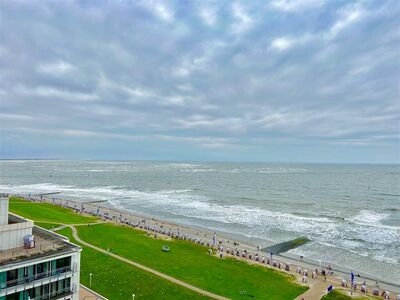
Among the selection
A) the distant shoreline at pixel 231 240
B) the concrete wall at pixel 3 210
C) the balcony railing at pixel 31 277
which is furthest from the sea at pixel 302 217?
the concrete wall at pixel 3 210

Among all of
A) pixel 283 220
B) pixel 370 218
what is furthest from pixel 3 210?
pixel 370 218

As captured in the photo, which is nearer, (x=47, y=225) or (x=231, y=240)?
(x=47, y=225)

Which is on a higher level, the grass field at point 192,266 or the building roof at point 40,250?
the building roof at point 40,250

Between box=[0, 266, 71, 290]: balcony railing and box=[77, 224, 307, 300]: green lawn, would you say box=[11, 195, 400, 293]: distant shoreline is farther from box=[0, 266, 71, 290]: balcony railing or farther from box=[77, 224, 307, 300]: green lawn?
box=[0, 266, 71, 290]: balcony railing

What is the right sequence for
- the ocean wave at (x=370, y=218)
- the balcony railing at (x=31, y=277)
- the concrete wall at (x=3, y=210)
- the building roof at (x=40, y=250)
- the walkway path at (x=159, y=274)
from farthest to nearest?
the ocean wave at (x=370, y=218)
the walkway path at (x=159, y=274)
the concrete wall at (x=3, y=210)
the building roof at (x=40, y=250)
the balcony railing at (x=31, y=277)

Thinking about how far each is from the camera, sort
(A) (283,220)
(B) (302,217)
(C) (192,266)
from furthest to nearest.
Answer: (B) (302,217) < (A) (283,220) < (C) (192,266)

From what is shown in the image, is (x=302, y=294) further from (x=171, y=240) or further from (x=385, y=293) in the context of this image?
(x=171, y=240)

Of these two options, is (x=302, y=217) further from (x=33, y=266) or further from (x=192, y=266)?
(x=33, y=266)

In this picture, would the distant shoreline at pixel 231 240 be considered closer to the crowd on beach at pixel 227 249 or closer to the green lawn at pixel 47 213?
the crowd on beach at pixel 227 249
